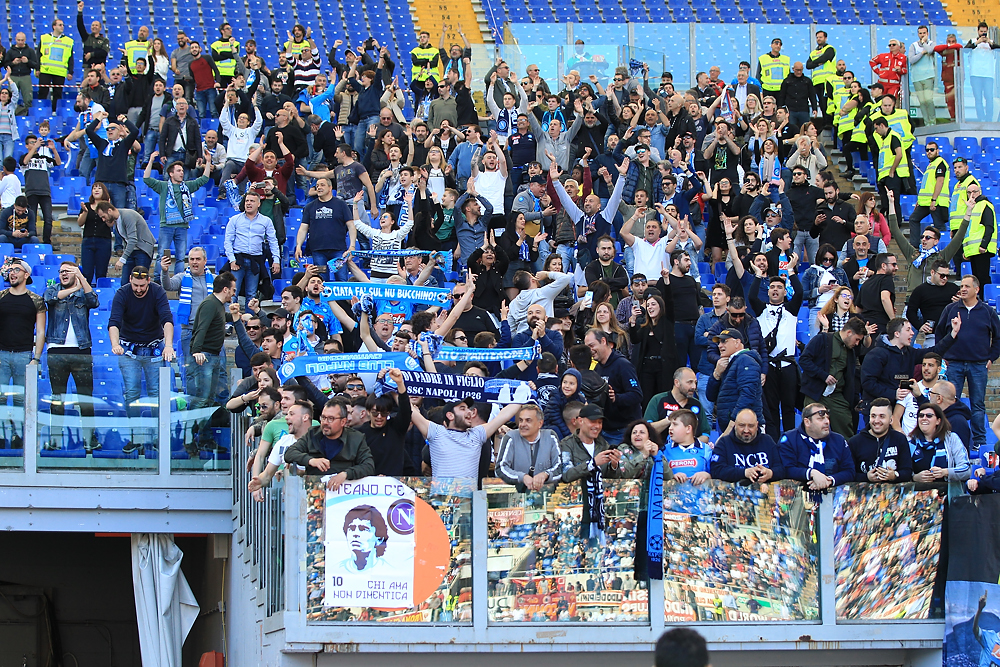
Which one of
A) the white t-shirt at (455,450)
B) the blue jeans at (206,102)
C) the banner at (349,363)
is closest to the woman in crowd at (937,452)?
the white t-shirt at (455,450)

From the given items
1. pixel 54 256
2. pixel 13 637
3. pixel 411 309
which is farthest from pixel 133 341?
pixel 13 637

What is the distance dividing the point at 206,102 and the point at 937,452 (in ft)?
40.6

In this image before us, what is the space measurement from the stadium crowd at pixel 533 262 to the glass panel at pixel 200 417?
0.20 ft

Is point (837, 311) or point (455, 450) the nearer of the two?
point (455, 450)

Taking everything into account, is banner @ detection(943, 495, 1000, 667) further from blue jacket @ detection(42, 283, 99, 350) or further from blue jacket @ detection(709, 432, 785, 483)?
blue jacket @ detection(42, 283, 99, 350)

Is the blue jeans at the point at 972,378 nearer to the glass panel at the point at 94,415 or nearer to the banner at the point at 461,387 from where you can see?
the banner at the point at 461,387

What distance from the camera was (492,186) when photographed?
51.3 feet

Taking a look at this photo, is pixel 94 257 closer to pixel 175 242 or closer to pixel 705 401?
pixel 175 242

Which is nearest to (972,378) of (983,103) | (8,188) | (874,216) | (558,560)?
(874,216)

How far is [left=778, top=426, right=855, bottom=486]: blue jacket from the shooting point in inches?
397

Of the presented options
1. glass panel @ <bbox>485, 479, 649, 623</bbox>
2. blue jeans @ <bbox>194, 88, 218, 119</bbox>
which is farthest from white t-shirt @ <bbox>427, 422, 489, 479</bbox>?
blue jeans @ <bbox>194, 88, 218, 119</bbox>

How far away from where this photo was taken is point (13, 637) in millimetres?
17062

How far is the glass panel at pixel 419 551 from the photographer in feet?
30.6

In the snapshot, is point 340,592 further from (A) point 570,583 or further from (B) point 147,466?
(B) point 147,466
